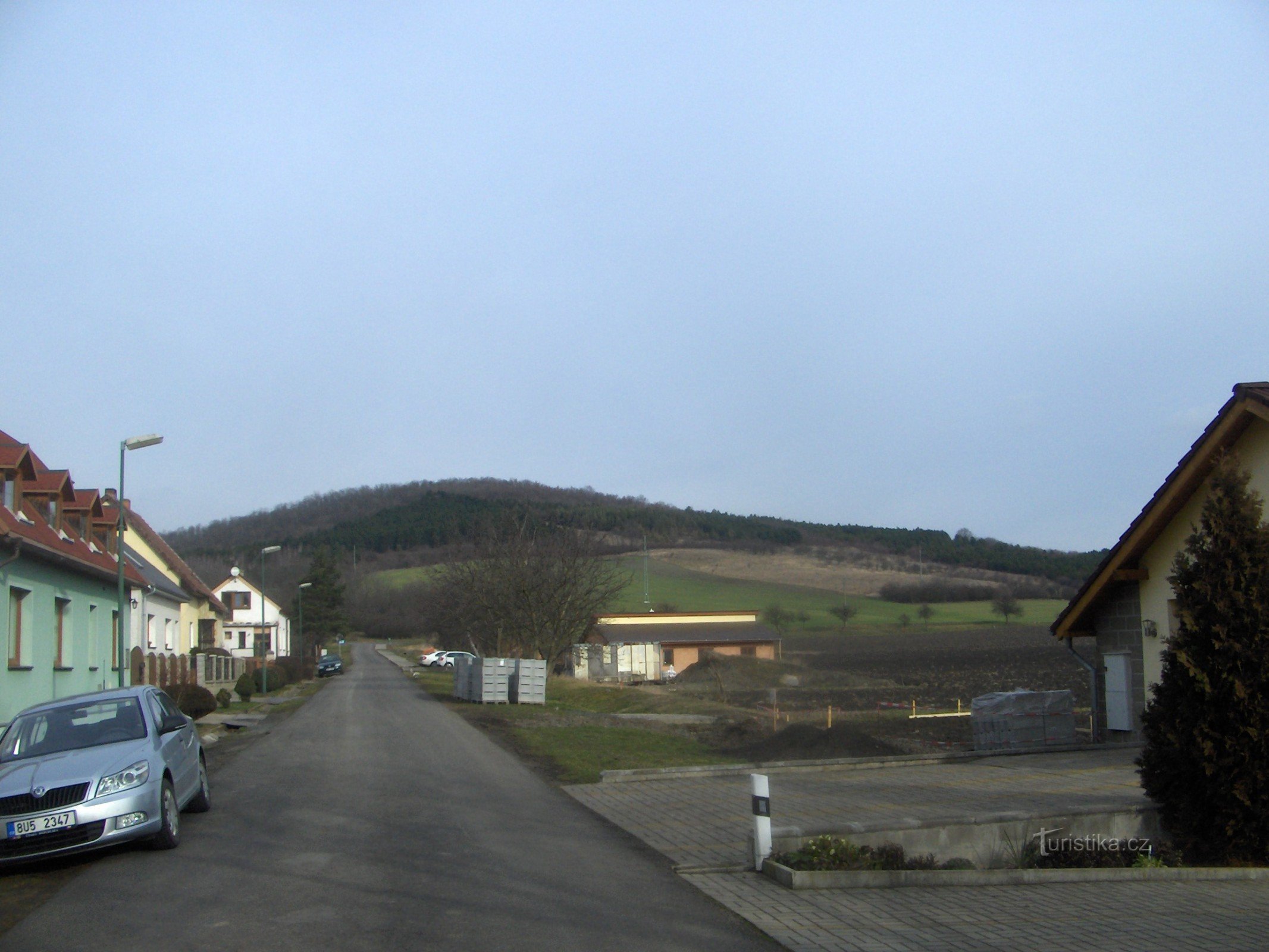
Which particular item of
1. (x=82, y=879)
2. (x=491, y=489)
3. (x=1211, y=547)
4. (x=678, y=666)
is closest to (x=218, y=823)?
(x=82, y=879)

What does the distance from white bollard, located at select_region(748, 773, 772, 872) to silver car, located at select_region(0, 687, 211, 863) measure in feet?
18.2

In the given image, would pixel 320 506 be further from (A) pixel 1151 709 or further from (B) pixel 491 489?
(A) pixel 1151 709

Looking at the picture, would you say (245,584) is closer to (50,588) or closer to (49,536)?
(49,536)

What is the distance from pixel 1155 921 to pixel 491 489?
11740cm

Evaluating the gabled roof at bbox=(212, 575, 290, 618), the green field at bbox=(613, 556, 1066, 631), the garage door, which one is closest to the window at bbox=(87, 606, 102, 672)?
the garage door

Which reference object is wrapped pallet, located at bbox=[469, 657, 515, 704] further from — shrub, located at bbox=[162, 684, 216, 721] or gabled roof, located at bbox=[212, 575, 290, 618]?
gabled roof, located at bbox=[212, 575, 290, 618]

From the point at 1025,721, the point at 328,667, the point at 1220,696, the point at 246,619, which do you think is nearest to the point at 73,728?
the point at 1220,696

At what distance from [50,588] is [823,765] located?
1579cm

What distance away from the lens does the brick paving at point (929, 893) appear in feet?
23.7

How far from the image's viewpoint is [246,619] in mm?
84688

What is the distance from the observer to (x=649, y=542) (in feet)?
324

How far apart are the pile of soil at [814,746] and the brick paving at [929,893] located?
175 inches

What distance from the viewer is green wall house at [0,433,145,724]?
1850cm

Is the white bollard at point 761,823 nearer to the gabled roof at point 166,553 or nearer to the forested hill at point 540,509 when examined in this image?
the gabled roof at point 166,553
